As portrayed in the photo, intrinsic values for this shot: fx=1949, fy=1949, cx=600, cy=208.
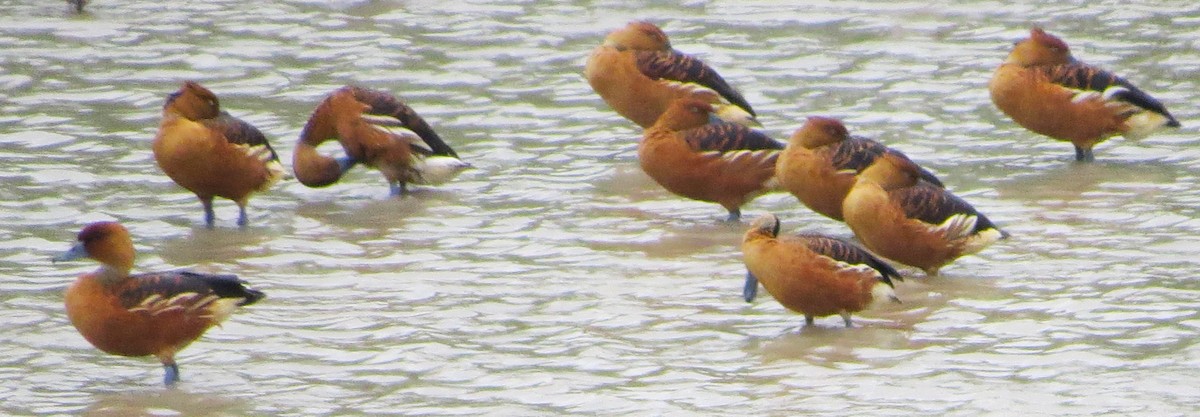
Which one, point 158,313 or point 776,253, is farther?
point 776,253

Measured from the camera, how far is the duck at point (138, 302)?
804 cm

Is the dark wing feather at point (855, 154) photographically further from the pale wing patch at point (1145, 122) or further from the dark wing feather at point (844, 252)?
the pale wing patch at point (1145, 122)

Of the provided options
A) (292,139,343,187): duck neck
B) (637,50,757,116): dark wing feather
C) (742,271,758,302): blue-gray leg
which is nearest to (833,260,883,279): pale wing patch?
(742,271,758,302): blue-gray leg

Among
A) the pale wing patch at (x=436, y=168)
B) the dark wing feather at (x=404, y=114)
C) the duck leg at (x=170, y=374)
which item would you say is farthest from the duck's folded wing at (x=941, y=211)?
the duck leg at (x=170, y=374)

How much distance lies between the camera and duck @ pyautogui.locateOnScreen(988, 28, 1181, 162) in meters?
12.4

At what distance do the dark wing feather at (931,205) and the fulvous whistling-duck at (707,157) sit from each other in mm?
1338

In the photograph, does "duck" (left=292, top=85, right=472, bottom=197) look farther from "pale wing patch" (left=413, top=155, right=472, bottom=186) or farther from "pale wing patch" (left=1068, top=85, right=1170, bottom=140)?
"pale wing patch" (left=1068, top=85, right=1170, bottom=140)

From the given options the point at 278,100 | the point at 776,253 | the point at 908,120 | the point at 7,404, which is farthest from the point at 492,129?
the point at 7,404

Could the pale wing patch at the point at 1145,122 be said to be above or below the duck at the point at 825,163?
below

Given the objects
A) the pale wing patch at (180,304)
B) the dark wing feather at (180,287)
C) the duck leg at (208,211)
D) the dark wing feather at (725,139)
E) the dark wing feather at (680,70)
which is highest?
the dark wing feather at (180,287)

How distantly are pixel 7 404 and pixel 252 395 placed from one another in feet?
3.21

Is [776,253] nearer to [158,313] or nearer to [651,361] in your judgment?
[651,361]

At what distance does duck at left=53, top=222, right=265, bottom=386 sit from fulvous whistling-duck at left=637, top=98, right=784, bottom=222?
345cm

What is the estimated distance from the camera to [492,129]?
44.3ft
